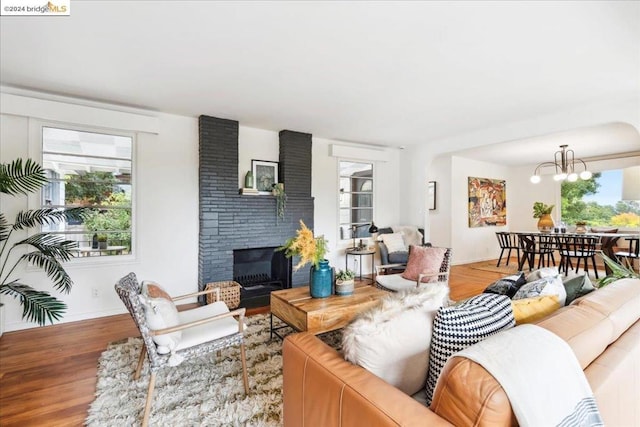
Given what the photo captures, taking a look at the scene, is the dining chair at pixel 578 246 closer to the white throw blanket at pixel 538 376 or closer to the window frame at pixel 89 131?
the white throw blanket at pixel 538 376

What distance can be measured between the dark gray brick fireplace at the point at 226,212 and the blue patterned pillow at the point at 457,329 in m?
3.18

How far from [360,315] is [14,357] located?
3162 mm

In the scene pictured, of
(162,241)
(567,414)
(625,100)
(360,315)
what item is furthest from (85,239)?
(625,100)

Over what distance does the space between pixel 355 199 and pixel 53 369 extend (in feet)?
14.9

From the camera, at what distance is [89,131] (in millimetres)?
3549

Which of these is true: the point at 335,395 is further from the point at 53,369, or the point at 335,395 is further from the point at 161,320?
the point at 53,369

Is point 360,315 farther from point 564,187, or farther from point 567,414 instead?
point 564,187

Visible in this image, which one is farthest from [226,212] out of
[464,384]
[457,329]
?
[464,384]

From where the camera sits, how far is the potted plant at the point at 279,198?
4.47 meters

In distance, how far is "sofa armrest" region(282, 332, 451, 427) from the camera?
0.88m

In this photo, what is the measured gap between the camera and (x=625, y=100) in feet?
11.0

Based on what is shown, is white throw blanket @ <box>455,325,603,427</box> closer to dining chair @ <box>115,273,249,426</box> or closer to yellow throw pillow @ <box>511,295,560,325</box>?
yellow throw pillow @ <box>511,295,560,325</box>

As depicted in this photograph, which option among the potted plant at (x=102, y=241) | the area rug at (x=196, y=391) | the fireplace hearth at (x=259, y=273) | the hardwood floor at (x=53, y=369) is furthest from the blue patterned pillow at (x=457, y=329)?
the potted plant at (x=102, y=241)

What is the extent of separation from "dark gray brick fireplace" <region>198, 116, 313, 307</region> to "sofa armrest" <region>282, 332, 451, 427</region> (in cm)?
282
